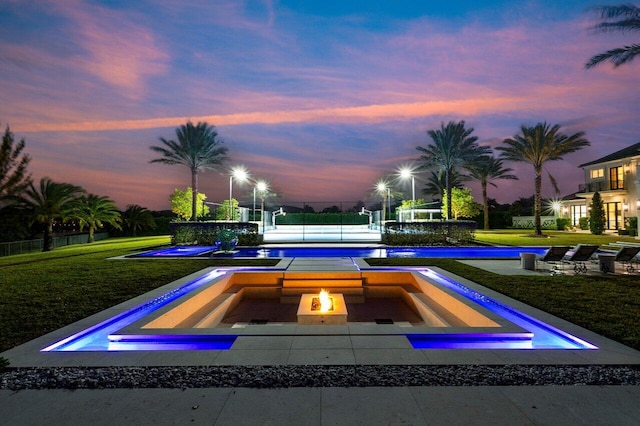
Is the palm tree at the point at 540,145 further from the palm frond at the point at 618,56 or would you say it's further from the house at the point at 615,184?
the palm frond at the point at 618,56

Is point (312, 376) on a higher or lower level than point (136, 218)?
lower

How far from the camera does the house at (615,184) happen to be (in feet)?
95.9

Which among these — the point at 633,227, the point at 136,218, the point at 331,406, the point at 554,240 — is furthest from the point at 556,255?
the point at 136,218

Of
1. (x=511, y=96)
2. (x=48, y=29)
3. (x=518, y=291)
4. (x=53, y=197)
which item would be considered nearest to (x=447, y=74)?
(x=511, y=96)

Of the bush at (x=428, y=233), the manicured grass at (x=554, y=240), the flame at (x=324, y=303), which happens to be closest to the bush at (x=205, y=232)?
the bush at (x=428, y=233)

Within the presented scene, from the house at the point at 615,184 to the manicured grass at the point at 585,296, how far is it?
26499 millimetres

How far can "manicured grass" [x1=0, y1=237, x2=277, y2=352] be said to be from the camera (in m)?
5.38

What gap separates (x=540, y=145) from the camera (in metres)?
26.7

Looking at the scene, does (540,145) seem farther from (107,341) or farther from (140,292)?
(107,341)

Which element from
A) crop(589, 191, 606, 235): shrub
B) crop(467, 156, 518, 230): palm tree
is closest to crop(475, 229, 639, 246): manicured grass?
crop(589, 191, 606, 235): shrub

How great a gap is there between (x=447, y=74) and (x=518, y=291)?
1772 cm

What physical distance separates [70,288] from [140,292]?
204 cm

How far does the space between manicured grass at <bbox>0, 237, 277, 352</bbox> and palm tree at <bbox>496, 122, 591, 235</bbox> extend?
2456 centimetres

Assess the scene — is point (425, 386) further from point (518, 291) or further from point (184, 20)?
point (184, 20)
